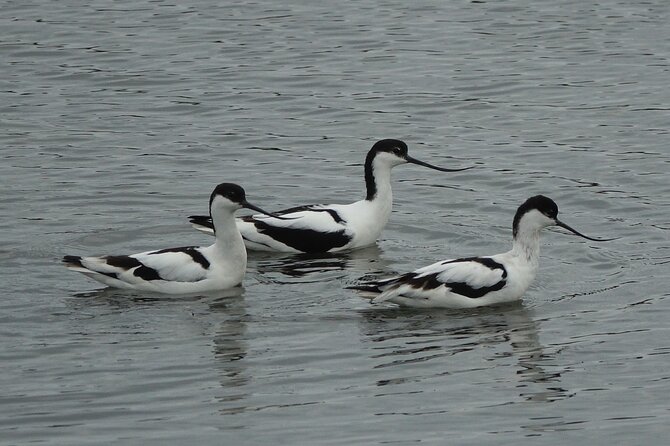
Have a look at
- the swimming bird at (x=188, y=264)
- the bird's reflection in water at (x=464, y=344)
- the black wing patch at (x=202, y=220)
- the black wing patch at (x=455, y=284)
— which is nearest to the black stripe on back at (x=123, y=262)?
the swimming bird at (x=188, y=264)

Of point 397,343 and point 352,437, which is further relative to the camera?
point 397,343

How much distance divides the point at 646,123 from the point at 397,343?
820 cm

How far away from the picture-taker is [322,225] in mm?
15117

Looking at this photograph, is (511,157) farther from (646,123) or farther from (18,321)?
(18,321)

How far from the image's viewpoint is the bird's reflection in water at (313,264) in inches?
568

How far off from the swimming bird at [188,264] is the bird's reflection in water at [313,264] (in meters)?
0.67

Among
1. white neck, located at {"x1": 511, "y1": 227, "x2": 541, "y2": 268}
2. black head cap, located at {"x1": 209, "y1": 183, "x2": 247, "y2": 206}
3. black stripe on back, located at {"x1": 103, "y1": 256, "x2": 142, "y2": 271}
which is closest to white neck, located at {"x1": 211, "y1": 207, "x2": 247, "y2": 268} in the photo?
black head cap, located at {"x1": 209, "y1": 183, "x2": 247, "y2": 206}

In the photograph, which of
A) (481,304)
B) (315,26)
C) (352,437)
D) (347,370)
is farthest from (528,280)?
(315,26)

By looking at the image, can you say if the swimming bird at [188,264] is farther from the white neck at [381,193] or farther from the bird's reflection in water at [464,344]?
the white neck at [381,193]

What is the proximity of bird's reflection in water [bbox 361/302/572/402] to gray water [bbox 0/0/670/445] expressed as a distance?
32mm

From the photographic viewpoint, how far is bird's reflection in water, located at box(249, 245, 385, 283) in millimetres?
14422

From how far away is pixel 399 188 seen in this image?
1745 centimetres

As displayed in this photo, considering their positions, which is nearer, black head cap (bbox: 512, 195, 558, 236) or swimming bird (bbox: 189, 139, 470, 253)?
black head cap (bbox: 512, 195, 558, 236)

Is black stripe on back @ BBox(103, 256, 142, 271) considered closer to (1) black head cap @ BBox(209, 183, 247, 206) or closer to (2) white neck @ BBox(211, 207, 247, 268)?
(2) white neck @ BBox(211, 207, 247, 268)
